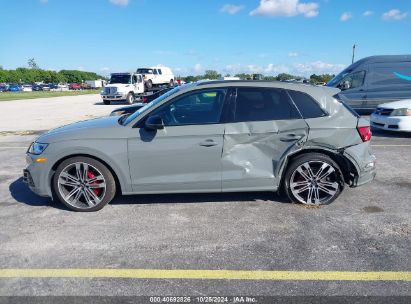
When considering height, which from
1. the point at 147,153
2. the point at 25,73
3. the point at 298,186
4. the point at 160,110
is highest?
the point at 25,73

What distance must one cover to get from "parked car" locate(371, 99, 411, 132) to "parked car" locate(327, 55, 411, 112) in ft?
10.5

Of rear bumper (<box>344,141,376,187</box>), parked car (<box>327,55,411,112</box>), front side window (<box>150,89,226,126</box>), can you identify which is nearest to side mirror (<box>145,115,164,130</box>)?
front side window (<box>150,89,226,126</box>)

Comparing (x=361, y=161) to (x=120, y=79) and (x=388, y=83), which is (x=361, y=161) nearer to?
(x=388, y=83)

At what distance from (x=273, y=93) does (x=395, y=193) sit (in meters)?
2.37

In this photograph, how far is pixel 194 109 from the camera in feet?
14.6

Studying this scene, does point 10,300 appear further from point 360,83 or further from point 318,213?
point 360,83

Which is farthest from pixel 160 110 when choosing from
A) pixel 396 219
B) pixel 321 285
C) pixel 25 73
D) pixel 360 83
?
pixel 25 73

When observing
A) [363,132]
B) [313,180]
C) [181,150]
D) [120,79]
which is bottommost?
[313,180]

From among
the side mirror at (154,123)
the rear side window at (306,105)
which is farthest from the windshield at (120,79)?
the rear side window at (306,105)

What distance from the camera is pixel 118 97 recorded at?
24.2 meters

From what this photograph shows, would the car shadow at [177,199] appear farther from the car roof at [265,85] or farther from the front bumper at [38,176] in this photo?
the car roof at [265,85]

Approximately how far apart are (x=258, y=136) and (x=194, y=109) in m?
0.90

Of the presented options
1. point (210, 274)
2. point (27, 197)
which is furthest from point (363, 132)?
point (27, 197)

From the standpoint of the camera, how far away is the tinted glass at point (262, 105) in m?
4.31
